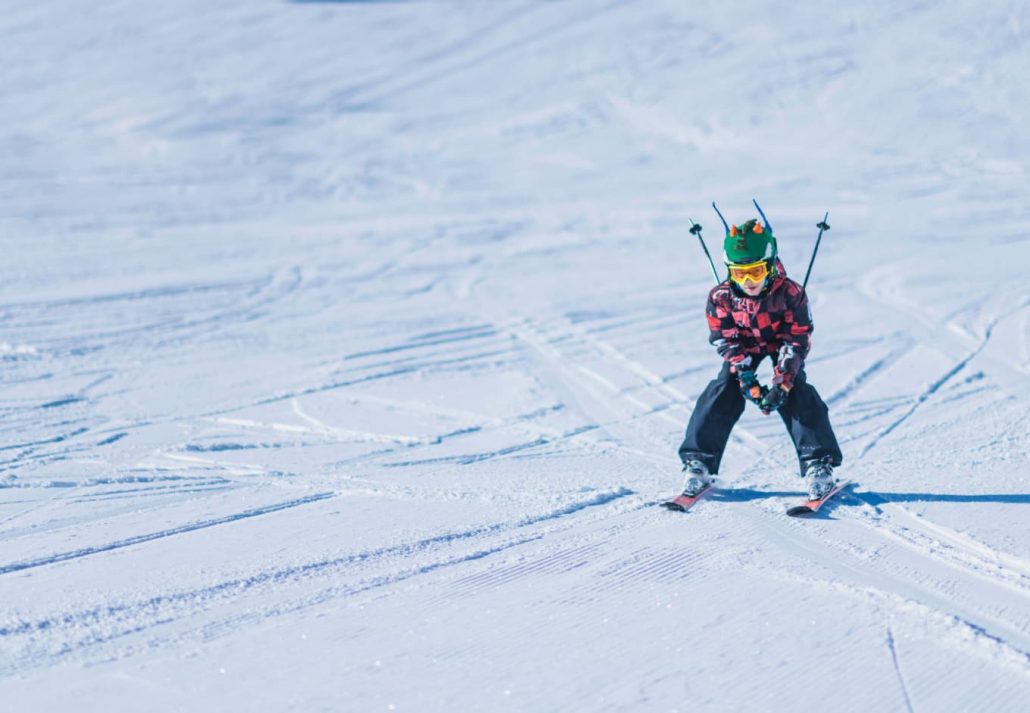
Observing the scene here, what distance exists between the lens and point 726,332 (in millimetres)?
4410

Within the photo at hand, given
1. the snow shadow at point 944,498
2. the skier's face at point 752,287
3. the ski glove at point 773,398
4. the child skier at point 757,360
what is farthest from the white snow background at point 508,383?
the skier's face at point 752,287

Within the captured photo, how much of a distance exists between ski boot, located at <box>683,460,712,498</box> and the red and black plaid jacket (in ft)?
1.56

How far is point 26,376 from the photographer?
6996 mm

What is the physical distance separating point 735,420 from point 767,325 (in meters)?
0.45

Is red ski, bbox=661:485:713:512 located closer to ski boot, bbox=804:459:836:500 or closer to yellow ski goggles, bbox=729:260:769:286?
ski boot, bbox=804:459:836:500

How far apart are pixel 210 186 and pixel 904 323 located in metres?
9.19

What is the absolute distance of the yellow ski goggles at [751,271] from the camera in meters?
4.19

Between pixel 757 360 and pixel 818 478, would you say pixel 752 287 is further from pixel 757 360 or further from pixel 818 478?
pixel 818 478

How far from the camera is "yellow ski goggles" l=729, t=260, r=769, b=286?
13.8 feet

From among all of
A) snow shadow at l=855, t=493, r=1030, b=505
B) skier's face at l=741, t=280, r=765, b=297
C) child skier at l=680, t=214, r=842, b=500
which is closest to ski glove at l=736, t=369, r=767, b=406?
child skier at l=680, t=214, r=842, b=500

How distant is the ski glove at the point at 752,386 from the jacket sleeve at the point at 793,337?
7 centimetres

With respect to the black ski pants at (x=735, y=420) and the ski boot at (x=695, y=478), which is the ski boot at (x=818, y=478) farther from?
the ski boot at (x=695, y=478)

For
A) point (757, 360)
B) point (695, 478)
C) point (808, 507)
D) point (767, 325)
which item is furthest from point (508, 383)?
point (808, 507)

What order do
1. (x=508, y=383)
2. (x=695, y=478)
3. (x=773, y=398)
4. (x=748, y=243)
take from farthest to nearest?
(x=508, y=383) < (x=695, y=478) < (x=773, y=398) < (x=748, y=243)
